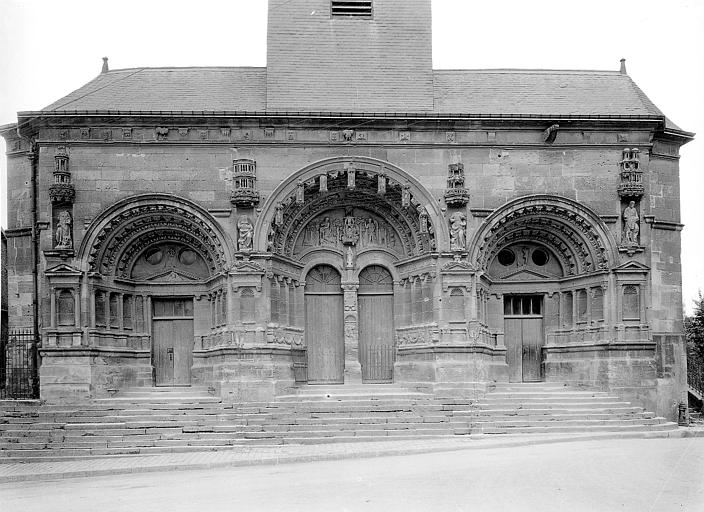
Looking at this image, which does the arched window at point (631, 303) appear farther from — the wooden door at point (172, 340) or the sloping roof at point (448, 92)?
the wooden door at point (172, 340)

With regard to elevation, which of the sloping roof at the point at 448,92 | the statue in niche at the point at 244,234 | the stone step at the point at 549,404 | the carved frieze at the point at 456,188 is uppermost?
the sloping roof at the point at 448,92

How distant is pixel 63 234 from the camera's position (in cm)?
1759

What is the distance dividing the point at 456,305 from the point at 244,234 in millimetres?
4782

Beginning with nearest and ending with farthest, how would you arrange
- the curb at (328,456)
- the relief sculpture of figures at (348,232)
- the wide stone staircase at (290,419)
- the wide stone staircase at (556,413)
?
1. the curb at (328,456)
2. the wide stone staircase at (290,419)
3. the wide stone staircase at (556,413)
4. the relief sculpture of figures at (348,232)

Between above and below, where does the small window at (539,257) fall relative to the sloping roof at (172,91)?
below

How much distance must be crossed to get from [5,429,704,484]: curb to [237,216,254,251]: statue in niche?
16.4 feet

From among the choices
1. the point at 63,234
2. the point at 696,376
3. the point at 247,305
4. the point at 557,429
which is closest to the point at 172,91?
the point at 63,234

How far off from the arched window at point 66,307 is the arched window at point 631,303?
11.7 meters

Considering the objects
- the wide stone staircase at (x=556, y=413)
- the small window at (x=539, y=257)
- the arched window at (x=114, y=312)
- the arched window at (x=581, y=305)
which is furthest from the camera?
the small window at (x=539, y=257)

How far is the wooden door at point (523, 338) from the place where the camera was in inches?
765

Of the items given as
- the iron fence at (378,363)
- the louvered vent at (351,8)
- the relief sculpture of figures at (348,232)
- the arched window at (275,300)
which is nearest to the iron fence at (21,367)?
the arched window at (275,300)

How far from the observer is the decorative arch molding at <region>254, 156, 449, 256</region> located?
1800 cm

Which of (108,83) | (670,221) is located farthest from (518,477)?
(108,83)

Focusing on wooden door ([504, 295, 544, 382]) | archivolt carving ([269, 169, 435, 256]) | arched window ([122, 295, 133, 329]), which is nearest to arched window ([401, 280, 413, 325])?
archivolt carving ([269, 169, 435, 256])
